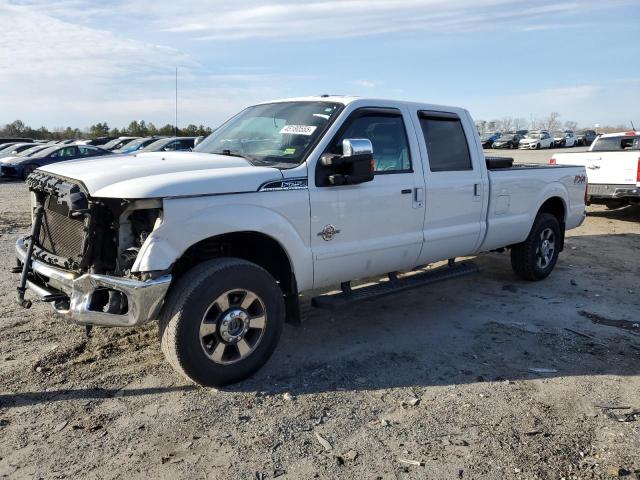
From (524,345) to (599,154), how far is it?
8.04m

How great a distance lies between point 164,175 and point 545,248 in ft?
16.6

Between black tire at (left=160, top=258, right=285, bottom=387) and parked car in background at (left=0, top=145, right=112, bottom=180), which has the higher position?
parked car in background at (left=0, top=145, right=112, bottom=180)

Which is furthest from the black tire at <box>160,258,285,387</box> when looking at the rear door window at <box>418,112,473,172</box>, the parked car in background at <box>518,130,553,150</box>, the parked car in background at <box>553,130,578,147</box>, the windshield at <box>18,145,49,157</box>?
the parked car in background at <box>553,130,578,147</box>

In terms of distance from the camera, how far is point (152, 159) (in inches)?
173

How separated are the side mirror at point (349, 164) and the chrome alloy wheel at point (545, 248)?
345 cm

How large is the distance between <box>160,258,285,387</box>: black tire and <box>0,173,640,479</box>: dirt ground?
155mm

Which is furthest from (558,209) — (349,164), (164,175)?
(164,175)

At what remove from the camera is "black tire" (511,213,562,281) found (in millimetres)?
6738

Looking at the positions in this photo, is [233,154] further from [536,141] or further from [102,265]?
[536,141]

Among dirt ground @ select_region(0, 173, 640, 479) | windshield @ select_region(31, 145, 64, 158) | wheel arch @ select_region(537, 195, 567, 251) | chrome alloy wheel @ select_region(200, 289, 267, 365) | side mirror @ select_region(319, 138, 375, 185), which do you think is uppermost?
windshield @ select_region(31, 145, 64, 158)

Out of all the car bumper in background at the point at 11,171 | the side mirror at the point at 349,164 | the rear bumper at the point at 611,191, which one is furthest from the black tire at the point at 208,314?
the car bumper in background at the point at 11,171

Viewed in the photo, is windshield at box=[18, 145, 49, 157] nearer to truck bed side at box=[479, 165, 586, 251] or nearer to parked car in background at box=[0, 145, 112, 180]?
parked car in background at box=[0, 145, 112, 180]

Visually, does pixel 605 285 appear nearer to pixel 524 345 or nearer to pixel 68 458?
pixel 524 345

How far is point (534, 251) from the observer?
6.80m
